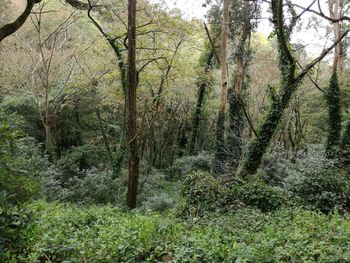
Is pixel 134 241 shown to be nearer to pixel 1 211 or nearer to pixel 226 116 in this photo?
pixel 1 211

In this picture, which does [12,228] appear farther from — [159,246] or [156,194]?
[156,194]

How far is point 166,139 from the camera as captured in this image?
26000 millimetres

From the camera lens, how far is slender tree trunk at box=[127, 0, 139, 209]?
29.1 ft

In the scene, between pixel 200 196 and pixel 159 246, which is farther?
pixel 200 196

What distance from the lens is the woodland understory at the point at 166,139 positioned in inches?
162

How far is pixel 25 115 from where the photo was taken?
20.1 meters

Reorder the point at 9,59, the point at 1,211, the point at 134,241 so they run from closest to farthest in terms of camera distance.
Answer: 1. the point at 1,211
2. the point at 134,241
3. the point at 9,59

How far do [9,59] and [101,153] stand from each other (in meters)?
7.46

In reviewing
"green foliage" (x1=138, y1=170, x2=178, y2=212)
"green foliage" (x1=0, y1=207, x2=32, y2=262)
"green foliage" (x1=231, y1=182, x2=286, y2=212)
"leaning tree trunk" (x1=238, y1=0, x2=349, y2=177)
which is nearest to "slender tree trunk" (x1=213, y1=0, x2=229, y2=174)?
"green foliage" (x1=138, y1=170, x2=178, y2=212)

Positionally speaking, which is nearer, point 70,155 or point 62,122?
point 70,155

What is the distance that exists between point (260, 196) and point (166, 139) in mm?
15875

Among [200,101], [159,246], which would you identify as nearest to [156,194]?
[200,101]

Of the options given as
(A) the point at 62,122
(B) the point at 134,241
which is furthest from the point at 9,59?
(B) the point at 134,241

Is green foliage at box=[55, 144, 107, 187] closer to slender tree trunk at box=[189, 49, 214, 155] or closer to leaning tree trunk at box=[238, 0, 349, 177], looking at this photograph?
slender tree trunk at box=[189, 49, 214, 155]
